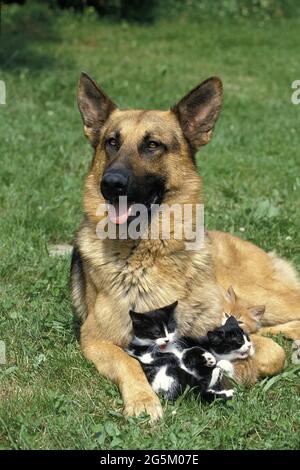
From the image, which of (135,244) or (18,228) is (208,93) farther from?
(18,228)

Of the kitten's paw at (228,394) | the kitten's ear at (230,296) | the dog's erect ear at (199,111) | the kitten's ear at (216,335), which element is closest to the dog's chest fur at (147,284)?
the kitten's ear at (216,335)

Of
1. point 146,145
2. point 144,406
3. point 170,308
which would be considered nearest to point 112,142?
point 146,145

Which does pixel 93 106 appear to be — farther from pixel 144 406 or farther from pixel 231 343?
pixel 144 406

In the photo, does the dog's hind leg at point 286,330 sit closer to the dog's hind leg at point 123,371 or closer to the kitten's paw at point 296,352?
the kitten's paw at point 296,352

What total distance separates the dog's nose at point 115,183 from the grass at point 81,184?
1.02 m

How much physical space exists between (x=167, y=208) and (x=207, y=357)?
1012 mm

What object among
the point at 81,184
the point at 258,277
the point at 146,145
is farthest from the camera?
the point at 81,184

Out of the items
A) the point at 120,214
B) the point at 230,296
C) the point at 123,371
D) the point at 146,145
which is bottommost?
the point at 123,371

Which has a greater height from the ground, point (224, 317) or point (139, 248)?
point (139, 248)

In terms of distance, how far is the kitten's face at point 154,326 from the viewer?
377cm

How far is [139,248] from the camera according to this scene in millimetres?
4102

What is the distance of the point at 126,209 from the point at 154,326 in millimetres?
728

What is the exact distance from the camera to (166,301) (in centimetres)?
400

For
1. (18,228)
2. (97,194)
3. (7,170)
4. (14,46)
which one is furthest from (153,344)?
(14,46)
